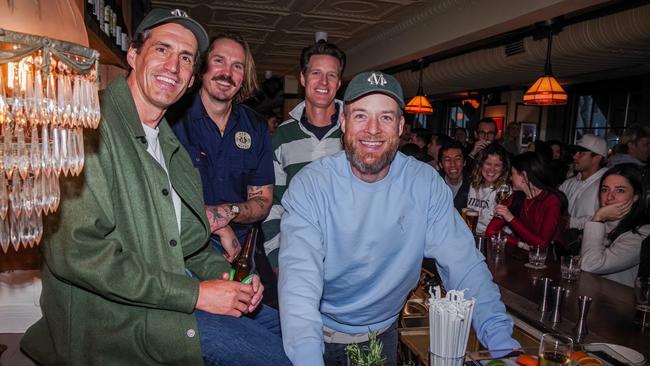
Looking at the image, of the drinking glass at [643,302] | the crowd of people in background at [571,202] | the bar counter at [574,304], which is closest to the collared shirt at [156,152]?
the bar counter at [574,304]

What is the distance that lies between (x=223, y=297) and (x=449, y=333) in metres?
0.70

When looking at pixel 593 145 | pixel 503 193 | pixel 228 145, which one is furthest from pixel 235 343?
pixel 593 145

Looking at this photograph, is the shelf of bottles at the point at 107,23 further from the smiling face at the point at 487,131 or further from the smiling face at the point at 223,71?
the smiling face at the point at 487,131

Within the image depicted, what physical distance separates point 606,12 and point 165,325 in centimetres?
608

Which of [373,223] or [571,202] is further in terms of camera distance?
[571,202]

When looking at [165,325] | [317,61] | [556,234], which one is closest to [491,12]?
[556,234]

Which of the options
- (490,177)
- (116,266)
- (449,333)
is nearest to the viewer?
(449,333)

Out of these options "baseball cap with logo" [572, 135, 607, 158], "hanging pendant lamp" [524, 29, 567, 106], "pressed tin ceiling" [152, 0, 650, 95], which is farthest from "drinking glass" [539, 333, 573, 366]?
"hanging pendant lamp" [524, 29, 567, 106]

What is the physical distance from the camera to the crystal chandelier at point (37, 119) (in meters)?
0.64

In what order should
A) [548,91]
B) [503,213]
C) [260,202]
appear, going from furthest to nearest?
[548,91], [503,213], [260,202]

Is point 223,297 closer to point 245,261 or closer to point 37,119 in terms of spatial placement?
point 245,261

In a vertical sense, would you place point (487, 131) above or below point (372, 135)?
above

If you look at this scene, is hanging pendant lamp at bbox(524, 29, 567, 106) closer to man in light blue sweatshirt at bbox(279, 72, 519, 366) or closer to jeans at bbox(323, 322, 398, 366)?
man in light blue sweatshirt at bbox(279, 72, 519, 366)

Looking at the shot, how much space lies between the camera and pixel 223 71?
2.39m
